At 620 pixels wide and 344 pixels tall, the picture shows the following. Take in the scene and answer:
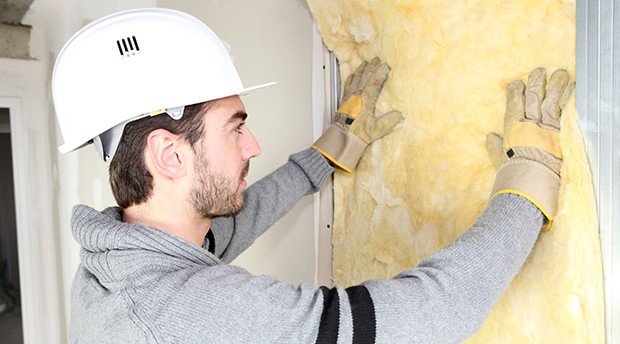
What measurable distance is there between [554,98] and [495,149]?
0.19 m

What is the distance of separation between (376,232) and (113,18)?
39.2 inches

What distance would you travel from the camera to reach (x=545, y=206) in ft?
3.64

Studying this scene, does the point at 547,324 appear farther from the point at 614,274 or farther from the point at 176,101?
the point at 176,101

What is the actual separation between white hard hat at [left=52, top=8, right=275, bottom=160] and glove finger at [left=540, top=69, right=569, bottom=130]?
2.33 feet

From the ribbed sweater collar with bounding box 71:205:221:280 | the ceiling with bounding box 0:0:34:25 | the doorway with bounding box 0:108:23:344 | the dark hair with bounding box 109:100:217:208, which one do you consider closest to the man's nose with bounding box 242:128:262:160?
the dark hair with bounding box 109:100:217:208

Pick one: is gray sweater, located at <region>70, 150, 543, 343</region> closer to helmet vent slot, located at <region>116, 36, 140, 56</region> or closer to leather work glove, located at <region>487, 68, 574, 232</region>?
leather work glove, located at <region>487, 68, 574, 232</region>

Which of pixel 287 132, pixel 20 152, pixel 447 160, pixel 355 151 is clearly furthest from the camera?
pixel 20 152

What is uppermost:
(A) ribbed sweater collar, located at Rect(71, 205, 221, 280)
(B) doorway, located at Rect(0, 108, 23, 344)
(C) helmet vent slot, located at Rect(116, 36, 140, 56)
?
(C) helmet vent slot, located at Rect(116, 36, 140, 56)

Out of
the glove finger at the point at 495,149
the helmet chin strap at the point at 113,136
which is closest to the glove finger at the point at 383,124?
the glove finger at the point at 495,149

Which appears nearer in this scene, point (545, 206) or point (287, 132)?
point (545, 206)

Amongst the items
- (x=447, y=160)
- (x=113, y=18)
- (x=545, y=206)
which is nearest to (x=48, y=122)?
(x=113, y=18)

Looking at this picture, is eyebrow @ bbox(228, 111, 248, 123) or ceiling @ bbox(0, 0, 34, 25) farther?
ceiling @ bbox(0, 0, 34, 25)

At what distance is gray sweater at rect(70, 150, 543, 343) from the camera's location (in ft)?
3.12

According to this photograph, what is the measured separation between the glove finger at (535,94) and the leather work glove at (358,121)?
0.44m
